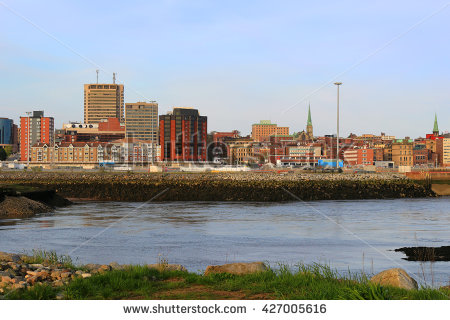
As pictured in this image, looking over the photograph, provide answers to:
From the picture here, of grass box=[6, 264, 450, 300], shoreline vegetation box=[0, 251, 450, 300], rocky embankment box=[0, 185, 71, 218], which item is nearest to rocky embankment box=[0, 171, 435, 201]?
rocky embankment box=[0, 185, 71, 218]

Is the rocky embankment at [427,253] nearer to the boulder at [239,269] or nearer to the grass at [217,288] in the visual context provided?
the boulder at [239,269]

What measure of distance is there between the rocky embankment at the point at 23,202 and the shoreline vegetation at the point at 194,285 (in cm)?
2458

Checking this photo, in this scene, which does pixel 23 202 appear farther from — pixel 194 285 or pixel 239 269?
pixel 194 285

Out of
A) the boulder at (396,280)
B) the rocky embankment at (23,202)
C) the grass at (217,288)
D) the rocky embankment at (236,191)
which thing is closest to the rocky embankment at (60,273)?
the boulder at (396,280)

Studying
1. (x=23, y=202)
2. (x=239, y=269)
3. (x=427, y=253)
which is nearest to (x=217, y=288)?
(x=239, y=269)

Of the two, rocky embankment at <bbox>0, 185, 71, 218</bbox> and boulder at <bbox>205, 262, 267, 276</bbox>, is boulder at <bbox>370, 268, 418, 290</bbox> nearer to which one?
boulder at <bbox>205, 262, 267, 276</bbox>

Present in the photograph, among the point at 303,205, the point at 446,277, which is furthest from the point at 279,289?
the point at 303,205

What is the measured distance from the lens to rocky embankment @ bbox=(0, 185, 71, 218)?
36816 millimetres

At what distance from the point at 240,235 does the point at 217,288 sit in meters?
16.2

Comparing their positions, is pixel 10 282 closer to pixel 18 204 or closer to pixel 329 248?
pixel 329 248

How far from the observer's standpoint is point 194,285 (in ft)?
38.9

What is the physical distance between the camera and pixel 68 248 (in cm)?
2273

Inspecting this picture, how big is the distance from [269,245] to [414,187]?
150 feet

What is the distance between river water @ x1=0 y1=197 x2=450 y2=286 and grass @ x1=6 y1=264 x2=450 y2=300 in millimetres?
4961
